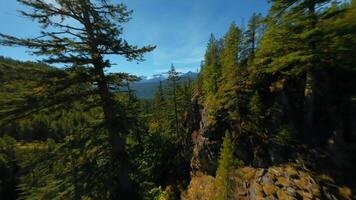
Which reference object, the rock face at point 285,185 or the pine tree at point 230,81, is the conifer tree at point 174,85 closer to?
the pine tree at point 230,81

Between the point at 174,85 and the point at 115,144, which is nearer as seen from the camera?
the point at 115,144

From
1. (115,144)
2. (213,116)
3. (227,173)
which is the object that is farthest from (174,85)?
(115,144)

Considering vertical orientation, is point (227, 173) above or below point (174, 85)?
below

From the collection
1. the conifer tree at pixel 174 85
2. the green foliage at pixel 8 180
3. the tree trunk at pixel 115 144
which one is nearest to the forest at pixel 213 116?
the tree trunk at pixel 115 144

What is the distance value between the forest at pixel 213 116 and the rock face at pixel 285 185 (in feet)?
0.30

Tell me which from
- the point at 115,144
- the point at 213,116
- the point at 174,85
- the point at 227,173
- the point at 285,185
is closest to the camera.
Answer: the point at 115,144

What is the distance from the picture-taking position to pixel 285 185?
17688mm

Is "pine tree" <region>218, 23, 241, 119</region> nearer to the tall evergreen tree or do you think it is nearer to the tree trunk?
the tall evergreen tree

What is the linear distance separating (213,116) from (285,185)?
13364mm

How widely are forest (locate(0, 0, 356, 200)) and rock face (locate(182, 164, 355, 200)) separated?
9 centimetres

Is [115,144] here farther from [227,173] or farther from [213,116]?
[213,116]

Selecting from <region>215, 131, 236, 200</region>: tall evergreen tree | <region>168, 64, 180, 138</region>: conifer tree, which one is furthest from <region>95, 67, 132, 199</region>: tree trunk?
<region>168, 64, 180, 138</region>: conifer tree

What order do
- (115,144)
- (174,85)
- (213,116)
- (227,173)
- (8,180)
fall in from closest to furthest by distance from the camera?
(115,144) < (227,173) < (213,116) < (174,85) < (8,180)

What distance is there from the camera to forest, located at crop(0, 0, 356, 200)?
7.69m
